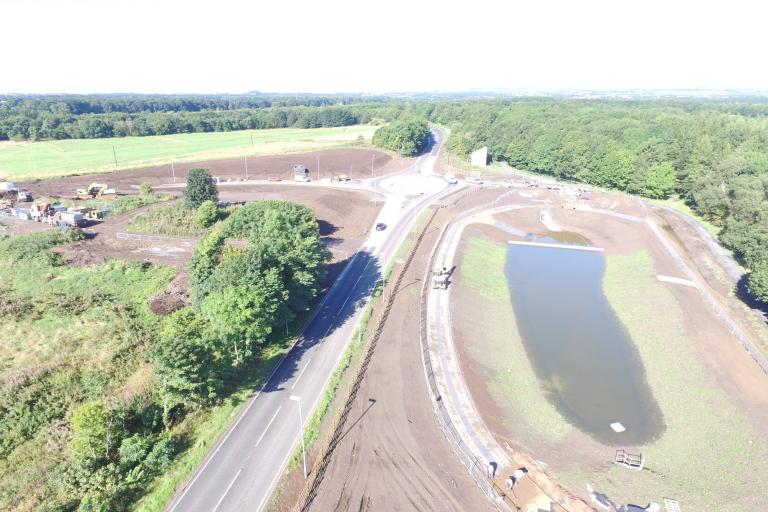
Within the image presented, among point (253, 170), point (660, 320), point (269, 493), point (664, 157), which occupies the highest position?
point (664, 157)

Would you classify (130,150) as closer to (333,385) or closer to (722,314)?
(333,385)

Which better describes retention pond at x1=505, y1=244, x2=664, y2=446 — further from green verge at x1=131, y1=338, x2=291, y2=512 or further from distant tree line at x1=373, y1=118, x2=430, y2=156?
distant tree line at x1=373, y1=118, x2=430, y2=156

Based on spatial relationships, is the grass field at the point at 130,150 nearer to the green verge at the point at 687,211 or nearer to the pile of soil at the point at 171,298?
the pile of soil at the point at 171,298

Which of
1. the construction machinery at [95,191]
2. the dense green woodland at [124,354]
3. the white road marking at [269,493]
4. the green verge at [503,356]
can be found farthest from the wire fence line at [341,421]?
the construction machinery at [95,191]

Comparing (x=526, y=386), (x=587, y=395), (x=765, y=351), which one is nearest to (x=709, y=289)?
(x=765, y=351)

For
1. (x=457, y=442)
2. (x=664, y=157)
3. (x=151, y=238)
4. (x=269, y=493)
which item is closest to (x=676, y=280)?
(x=457, y=442)

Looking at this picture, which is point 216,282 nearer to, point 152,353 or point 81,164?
point 152,353

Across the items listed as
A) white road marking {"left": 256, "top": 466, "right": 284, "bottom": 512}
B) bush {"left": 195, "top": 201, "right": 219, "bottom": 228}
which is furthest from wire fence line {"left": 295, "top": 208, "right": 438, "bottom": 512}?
bush {"left": 195, "top": 201, "right": 219, "bottom": 228}
